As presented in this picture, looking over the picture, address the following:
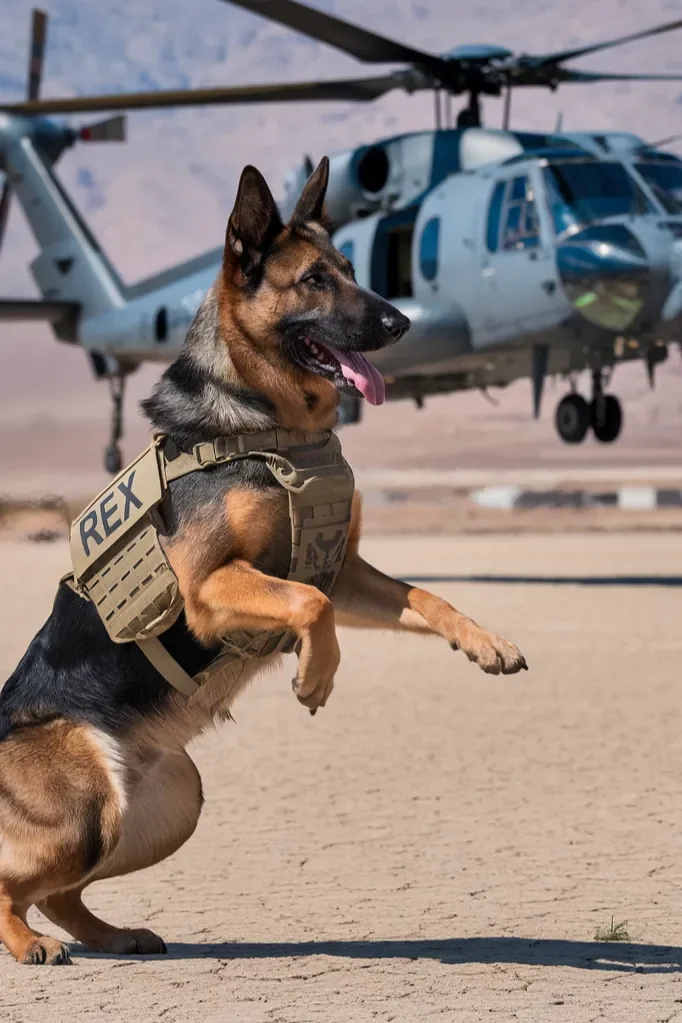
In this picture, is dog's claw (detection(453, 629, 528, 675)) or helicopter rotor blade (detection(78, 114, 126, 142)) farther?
helicopter rotor blade (detection(78, 114, 126, 142))

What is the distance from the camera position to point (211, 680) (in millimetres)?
5344

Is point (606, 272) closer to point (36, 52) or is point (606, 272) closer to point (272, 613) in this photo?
point (272, 613)

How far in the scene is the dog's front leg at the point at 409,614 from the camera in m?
5.20

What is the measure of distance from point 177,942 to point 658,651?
988 cm

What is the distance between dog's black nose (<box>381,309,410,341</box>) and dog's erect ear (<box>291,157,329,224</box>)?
48 centimetres

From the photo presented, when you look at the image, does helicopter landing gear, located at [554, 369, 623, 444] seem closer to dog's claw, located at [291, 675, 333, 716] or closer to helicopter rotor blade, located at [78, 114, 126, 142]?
helicopter rotor blade, located at [78, 114, 126, 142]

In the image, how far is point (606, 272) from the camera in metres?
18.4

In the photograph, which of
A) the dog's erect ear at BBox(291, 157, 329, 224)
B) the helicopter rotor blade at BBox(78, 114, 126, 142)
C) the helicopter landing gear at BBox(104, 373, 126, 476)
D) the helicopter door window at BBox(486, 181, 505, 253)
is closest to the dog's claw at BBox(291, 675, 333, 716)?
the dog's erect ear at BBox(291, 157, 329, 224)

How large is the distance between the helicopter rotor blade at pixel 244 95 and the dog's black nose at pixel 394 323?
15667 mm

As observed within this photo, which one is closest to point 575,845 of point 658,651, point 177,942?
point 177,942

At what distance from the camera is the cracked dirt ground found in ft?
15.9

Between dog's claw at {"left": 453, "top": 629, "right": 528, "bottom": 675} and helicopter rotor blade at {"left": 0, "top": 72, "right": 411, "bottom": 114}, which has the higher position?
helicopter rotor blade at {"left": 0, "top": 72, "right": 411, "bottom": 114}

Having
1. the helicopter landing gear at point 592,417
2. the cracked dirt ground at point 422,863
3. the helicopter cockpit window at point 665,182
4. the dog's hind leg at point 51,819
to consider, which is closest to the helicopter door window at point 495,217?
the helicopter cockpit window at point 665,182

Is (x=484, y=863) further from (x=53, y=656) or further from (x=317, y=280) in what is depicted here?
(x=317, y=280)
